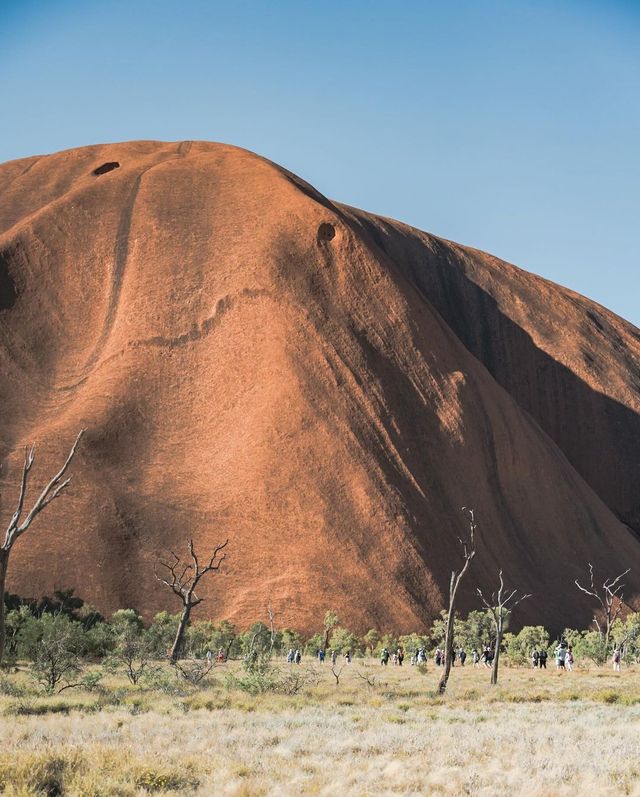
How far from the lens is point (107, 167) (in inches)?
2864

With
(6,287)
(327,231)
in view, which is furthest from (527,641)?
(6,287)

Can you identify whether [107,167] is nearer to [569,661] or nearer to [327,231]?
[327,231]

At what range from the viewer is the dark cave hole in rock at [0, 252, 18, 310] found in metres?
59.1

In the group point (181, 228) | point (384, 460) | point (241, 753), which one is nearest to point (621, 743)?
point (241, 753)

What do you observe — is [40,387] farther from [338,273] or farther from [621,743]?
[621,743]

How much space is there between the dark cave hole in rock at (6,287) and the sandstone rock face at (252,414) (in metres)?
0.13

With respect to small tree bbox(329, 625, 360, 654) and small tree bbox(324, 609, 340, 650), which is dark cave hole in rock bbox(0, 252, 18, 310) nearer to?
small tree bbox(324, 609, 340, 650)

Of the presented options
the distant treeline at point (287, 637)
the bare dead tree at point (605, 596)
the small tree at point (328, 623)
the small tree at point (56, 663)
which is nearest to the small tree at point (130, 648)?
the distant treeline at point (287, 637)

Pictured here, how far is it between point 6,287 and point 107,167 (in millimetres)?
17423

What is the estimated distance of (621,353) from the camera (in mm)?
91875

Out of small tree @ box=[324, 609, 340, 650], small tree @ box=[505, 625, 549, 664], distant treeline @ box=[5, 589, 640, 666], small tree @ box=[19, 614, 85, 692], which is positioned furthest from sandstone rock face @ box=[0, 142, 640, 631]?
small tree @ box=[19, 614, 85, 692]

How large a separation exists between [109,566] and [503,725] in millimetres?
33581

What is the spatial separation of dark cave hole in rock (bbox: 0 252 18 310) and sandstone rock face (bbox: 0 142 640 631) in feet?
0.43

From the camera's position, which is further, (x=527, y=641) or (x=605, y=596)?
(x=605, y=596)
